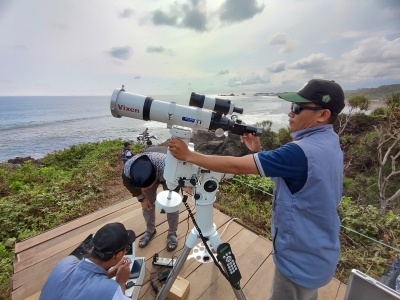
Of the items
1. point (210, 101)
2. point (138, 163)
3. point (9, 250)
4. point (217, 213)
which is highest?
point (210, 101)

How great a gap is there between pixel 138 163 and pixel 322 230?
5.78ft

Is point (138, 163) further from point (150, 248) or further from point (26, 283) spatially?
point (26, 283)

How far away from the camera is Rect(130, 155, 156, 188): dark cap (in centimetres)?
209

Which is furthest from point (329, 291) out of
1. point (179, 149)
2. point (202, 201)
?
point (179, 149)

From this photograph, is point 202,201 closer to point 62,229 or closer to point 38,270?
point 38,270

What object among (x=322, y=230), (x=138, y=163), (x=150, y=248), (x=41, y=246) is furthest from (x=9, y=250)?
(x=322, y=230)

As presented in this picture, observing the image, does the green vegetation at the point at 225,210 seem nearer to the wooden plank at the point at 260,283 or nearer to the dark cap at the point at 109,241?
the wooden plank at the point at 260,283

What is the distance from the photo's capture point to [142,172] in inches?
83.6

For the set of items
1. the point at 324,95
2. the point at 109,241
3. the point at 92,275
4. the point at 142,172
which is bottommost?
the point at 92,275

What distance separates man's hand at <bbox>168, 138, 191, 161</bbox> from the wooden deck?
174 cm

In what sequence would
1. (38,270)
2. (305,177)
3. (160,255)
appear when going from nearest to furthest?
(305,177)
(38,270)
(160,255)

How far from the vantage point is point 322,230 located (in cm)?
127

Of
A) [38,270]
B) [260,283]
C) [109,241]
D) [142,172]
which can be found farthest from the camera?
[38,270]

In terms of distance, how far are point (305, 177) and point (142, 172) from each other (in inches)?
61.6
